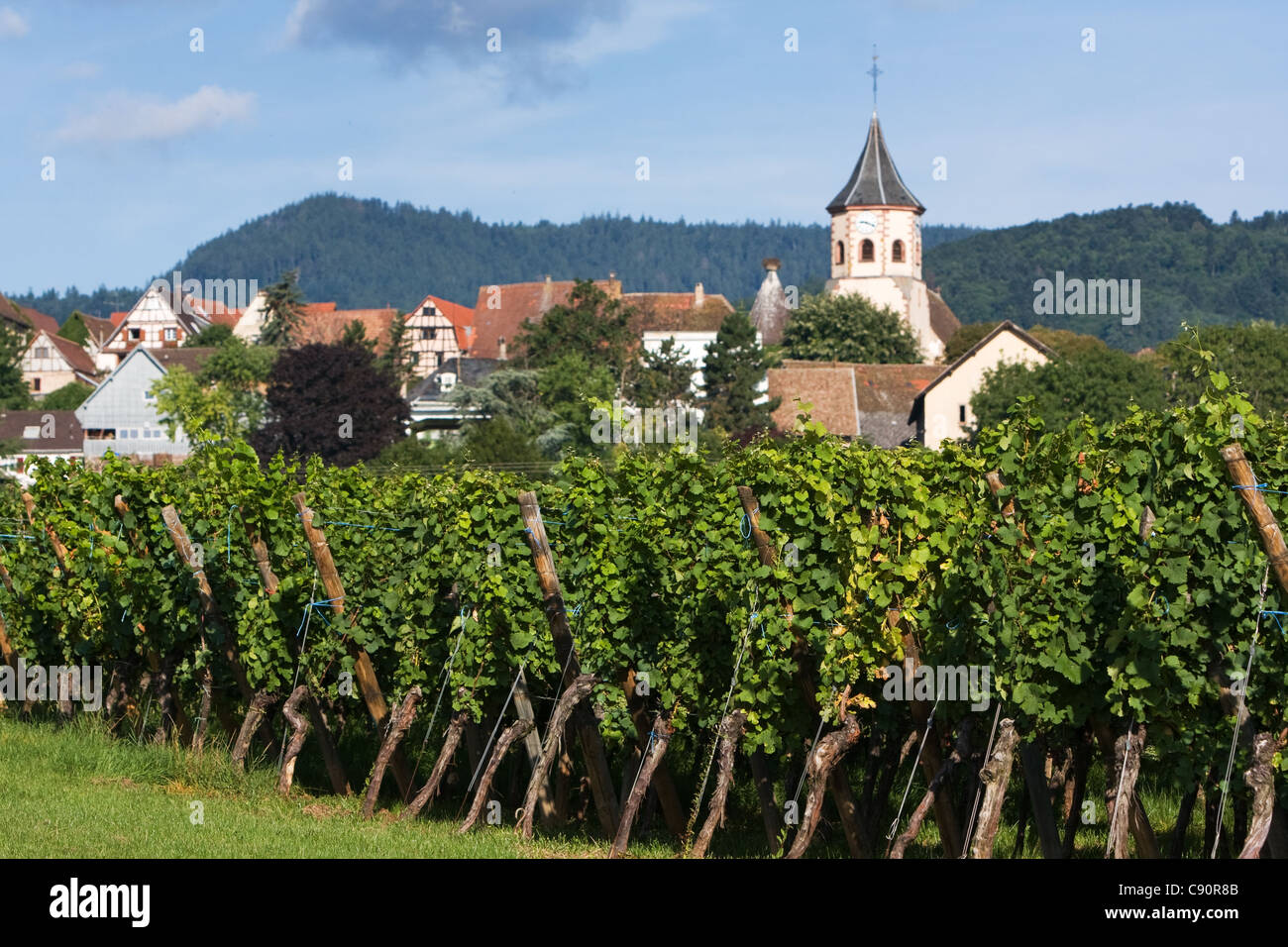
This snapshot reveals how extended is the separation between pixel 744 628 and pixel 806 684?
20.8 inches

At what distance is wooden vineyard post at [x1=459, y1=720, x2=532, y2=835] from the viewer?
10664 millimetres

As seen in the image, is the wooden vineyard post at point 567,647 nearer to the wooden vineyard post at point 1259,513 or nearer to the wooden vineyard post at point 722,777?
the wooden vineyard post at point 722,777

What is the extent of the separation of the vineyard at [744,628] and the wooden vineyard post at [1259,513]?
0.04ft

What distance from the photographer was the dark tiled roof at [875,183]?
391 feet

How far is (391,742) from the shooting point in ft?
37.4

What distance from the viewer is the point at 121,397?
96.4 meters

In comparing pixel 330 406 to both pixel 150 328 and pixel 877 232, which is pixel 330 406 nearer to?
pixel 877 232

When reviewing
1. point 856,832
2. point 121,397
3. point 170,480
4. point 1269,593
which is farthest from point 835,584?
point 121,397

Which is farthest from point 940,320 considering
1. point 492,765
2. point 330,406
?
point 492,765

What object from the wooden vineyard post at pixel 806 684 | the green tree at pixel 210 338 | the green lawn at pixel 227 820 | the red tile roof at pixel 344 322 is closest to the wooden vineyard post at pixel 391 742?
the green lawn at pixel 227 820

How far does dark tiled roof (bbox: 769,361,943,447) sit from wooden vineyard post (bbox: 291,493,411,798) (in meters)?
60.9
